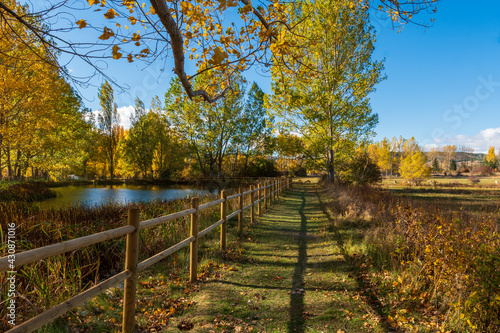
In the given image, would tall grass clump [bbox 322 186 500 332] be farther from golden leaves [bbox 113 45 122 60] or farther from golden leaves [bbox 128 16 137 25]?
golden leaves [bbox 128 16 137 25]

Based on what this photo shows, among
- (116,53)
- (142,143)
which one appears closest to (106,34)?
(116,53)

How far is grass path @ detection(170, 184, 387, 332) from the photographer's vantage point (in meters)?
3.30

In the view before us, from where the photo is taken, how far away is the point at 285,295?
4.12 meters

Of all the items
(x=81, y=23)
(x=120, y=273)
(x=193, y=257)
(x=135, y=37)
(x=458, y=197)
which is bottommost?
(x=458, y=197)

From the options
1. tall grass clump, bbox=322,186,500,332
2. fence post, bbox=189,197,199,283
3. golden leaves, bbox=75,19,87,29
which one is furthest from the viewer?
fence post, bbox=189,197,199,283

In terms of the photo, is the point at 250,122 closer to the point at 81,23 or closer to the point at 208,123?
the point at 208,123

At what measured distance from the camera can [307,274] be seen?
16.4 feet

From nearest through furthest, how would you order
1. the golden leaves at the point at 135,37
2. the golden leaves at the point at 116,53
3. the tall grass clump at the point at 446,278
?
the tall grass clump at the point at 446,278
the golden leaves at the point at 116,53
the golden leaves at the point at 135,37

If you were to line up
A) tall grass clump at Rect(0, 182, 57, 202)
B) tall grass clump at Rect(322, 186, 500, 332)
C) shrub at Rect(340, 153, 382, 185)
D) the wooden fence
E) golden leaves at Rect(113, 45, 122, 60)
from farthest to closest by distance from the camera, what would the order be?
shrub at Rect(340, 153, 382, 185) → tall grass clump at Rect(0, 182, 57, 202) → golden leaves at Rect(113, 45, 122, 60) → tall grass clump at Rect(322, 186, 500, 332) → the wooden fence

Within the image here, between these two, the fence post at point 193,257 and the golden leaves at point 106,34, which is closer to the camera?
the golden leaves at point 106,34

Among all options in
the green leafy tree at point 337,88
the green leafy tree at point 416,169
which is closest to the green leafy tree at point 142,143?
the green leafy tree at point 337,88

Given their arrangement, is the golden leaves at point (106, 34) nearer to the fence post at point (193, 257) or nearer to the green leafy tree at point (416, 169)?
the fence post at point (193, 257)

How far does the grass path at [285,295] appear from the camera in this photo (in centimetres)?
330

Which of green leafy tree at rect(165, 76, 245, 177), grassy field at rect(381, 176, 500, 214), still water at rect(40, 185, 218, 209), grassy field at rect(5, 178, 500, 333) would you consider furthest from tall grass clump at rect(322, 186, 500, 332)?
green leafy tree at rect(165, 76, 245, 177)
